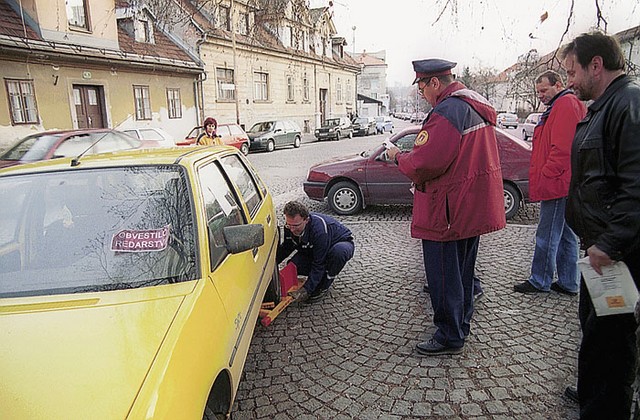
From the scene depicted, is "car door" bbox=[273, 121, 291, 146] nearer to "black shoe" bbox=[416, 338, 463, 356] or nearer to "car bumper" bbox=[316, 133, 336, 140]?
"car bumper" bbox=[316, 133, 336, 140]

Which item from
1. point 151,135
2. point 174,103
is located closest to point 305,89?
point 174,103

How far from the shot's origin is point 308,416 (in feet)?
9.05

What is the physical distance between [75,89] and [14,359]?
1844 centimetres

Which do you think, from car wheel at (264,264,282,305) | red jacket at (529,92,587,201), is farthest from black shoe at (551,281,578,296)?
car wheel at (264,264,282,305)

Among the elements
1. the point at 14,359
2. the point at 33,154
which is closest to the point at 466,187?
the point at 14,359

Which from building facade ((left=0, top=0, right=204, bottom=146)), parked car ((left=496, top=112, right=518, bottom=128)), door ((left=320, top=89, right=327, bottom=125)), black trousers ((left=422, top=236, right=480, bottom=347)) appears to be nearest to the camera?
black trousers ((left=422, top=236, right=480, bottom=347))

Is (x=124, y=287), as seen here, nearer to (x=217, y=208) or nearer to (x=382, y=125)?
(x=217, y=208)

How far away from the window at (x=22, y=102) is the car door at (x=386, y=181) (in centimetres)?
1328

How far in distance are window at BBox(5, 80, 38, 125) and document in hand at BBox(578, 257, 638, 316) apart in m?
17.6

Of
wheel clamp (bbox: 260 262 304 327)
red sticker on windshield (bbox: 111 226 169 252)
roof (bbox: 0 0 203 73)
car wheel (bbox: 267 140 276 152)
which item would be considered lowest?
car wheel (bbox: 267 140 276 152)

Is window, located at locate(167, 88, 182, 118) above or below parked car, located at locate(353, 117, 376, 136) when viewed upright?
above

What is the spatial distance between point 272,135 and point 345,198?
1591cm

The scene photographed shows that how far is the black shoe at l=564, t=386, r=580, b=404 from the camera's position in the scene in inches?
109

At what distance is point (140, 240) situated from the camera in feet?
7.54
